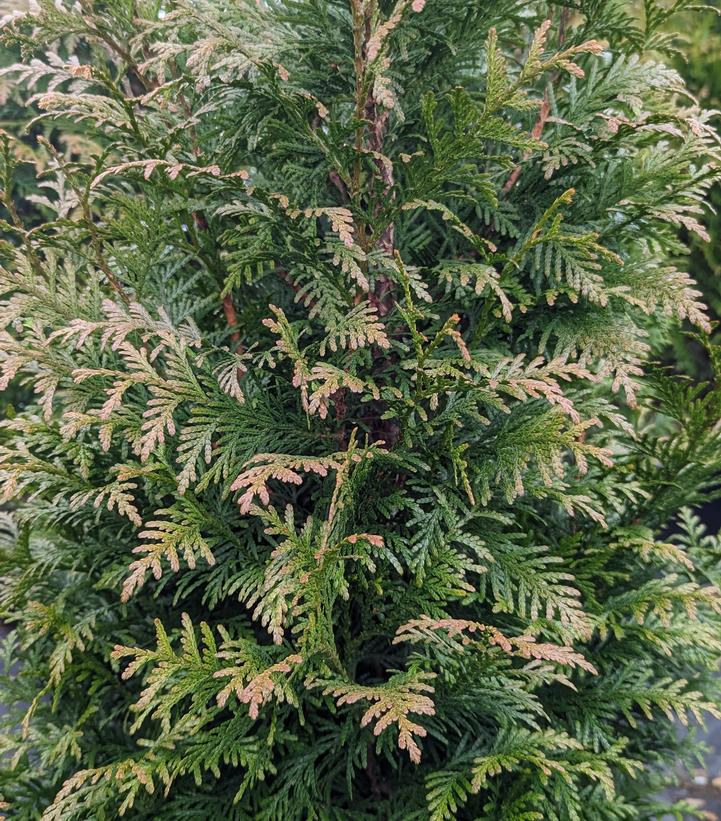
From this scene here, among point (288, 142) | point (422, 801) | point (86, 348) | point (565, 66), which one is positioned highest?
point (565, 66)

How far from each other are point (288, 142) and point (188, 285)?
688 mm

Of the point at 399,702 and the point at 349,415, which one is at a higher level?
the point at 349,415

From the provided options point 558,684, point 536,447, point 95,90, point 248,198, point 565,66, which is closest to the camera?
point 565,66

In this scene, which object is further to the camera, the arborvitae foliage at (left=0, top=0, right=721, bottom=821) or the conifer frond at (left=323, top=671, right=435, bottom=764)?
the arborvitae foliage at (left=0, top=0, right=721, bottom=821)

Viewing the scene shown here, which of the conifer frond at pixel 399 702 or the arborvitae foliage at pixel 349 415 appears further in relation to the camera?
the arborvitae foliage at pixel 349 415

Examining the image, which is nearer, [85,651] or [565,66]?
[565,66]

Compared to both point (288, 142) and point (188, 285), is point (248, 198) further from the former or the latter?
point (188, 285)

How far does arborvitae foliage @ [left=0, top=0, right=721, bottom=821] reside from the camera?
198 centimetres

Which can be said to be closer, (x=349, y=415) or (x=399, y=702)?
(x=399, y=702)

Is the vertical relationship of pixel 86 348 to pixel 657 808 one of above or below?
above

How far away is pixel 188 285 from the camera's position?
2.51m

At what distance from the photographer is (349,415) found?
7.99 feet

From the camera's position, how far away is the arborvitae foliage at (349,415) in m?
1.98

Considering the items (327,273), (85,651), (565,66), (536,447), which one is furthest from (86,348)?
(565,66)
